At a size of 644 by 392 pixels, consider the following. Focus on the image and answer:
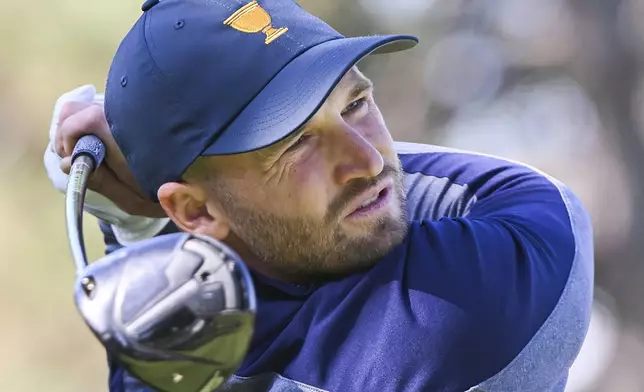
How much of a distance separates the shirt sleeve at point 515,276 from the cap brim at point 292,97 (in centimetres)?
16

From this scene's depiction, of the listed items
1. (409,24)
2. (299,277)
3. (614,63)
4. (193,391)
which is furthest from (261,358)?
(409,24)

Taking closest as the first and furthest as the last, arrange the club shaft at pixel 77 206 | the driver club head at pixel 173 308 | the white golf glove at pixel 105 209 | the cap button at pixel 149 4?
the driver club head at pixel 173 308
the club shaft at pixel 77 206
the cap button at pixel 149 4
the white golf glove at pixel 105 209

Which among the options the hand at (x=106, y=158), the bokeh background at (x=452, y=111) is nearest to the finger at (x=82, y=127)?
the hand at (x=106, y=158)

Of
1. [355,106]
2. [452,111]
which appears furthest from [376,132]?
[452,111]

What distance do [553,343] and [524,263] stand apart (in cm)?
8

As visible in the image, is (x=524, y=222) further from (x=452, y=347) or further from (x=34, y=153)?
(x=34, y=153)

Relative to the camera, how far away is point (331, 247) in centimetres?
91

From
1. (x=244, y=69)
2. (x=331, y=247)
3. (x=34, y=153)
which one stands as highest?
(x=244, y=69)

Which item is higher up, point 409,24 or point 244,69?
point 244,69

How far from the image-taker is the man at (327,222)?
2.83ft

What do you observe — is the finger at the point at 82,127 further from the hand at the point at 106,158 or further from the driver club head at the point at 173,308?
the driver club head at the point at 173,308

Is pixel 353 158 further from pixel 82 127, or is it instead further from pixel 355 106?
pixel 82 127

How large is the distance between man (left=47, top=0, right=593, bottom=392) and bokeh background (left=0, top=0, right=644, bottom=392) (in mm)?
2959

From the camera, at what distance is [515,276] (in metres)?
0.88
